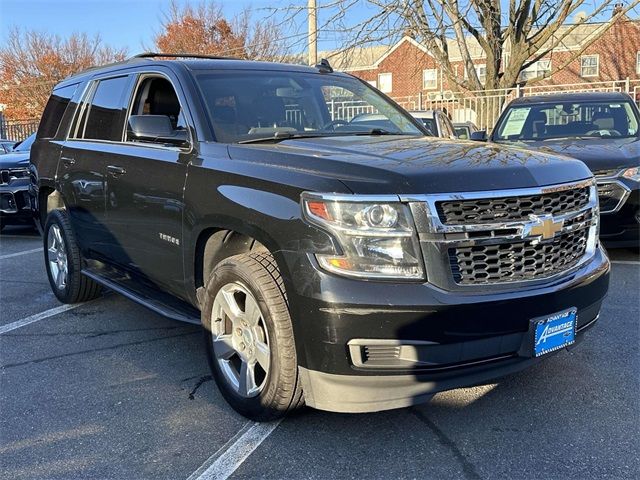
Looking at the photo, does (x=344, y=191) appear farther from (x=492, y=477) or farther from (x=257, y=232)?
(x=492, y=477)

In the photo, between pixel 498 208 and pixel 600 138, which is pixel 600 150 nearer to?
pixel 600 138

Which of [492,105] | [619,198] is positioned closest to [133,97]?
[619,198]

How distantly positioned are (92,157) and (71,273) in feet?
→ 3.82

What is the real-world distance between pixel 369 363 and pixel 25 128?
28.6 m

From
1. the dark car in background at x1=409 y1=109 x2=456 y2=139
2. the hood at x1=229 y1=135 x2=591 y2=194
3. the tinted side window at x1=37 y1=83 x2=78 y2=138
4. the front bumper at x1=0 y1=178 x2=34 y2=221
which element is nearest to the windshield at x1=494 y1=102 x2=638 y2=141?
the dark car in background at x1=409 y1=109 x2=456 y2=139

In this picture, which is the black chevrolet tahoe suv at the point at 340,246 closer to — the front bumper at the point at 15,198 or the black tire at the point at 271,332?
the black tire at the point at 271,332

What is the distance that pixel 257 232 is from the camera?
120 inches

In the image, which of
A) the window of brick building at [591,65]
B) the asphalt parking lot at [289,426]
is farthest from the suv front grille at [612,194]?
the window of brick building at [591,65]

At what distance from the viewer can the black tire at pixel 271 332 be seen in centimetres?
290

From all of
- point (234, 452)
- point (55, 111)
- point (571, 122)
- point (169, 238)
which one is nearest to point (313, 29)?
point (571, 122)

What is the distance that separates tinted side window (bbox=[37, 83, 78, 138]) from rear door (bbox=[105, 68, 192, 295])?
59.0 inches

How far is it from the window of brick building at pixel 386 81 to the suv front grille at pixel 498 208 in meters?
38.4

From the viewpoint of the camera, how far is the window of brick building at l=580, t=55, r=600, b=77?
115 feet

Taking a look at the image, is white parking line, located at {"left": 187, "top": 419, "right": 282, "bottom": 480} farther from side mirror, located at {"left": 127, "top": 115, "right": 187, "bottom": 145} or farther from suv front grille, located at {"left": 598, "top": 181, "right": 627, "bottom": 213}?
suv front grille, located at {"left": 598, "top": 181, "right": 627, "bottom": 213}
